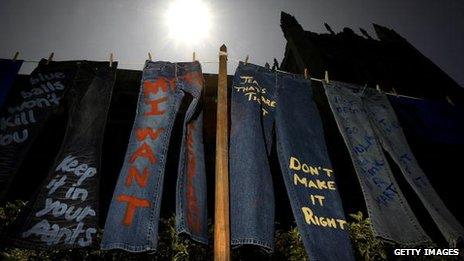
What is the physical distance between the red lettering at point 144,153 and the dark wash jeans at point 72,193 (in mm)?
431

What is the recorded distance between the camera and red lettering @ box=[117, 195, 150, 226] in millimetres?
2947

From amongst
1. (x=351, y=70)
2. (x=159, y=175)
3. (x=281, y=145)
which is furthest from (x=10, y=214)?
(x=351, y=70)

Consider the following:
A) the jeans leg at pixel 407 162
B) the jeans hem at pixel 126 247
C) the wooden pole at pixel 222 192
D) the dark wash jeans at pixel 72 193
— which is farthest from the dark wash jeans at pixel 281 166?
the dark wash jeans at pixel 72 193

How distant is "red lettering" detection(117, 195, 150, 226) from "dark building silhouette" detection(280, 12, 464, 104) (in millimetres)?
10103

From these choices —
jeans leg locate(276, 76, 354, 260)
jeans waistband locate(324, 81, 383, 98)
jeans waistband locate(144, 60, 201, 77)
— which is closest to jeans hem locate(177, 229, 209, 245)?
jeans leg locate(276, 76, 354, 260)

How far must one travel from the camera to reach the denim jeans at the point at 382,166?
3707 millimetres

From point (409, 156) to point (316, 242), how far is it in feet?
8.14

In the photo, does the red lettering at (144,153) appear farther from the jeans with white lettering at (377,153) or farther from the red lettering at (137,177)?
the jeans with white lettering at (377,153)

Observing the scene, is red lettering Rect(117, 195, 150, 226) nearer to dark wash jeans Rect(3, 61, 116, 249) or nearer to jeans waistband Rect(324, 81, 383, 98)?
dark wash jeans Rect(3, 61, 116, 249)

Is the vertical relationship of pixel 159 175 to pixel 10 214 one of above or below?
below

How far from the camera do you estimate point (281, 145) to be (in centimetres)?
410

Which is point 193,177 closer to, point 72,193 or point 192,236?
point 192,236

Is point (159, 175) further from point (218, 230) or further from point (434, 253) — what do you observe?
point (434, 253)

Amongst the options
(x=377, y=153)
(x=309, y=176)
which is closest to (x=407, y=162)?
(x=377, y=153)
